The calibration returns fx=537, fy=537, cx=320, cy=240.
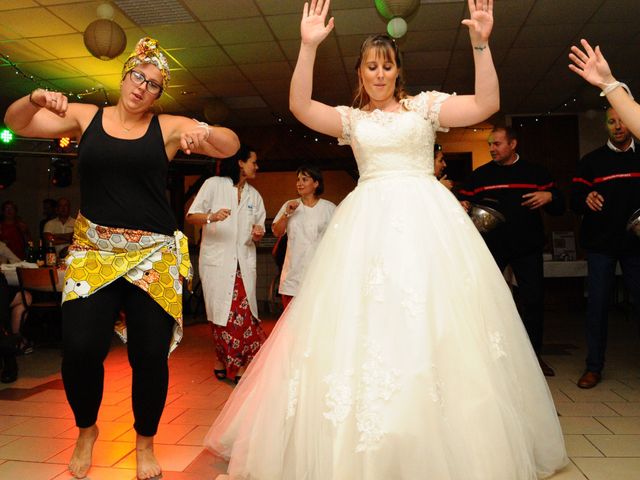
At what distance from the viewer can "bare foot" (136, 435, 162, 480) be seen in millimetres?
2074

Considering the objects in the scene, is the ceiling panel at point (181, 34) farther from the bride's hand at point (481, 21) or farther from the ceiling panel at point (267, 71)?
the bride's hand at point (481, 21)

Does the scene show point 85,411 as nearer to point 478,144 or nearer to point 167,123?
point 167,123

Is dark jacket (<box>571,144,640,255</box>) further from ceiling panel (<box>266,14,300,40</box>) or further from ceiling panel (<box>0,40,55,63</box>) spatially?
ceiling panel (<box>0,40,55,63</box>)

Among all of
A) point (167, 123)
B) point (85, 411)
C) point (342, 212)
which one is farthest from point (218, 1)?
point (85, 411)

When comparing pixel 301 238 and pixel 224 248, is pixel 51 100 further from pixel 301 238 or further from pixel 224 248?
pixel 301 238

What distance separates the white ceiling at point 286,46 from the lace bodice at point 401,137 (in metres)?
3.16

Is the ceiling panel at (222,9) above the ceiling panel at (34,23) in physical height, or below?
above

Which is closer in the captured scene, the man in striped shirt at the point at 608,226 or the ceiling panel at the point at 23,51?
the man in striped shirt at the point at 608,226

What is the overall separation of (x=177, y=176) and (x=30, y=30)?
19.9 ft

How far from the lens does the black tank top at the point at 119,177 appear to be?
6.68 feet

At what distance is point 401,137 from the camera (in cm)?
A: 208

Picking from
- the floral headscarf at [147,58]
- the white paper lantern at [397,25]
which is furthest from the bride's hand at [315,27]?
the white paper lantern at [397,25]

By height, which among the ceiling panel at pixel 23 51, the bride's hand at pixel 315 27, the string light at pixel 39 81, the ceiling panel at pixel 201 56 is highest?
the ceiling panel at pixel 23 51

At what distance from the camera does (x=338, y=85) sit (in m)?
8.06
